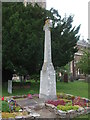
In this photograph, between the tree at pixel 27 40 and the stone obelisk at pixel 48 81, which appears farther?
the tree at pixel 27 40

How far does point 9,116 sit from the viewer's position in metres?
6.67

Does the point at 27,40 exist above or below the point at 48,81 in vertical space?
above

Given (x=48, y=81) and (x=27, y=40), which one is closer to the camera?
(x=48, y=81)

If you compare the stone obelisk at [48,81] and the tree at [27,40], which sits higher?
the tree at [27,40]

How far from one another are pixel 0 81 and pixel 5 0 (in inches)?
336

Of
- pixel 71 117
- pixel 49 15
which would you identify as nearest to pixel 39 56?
pixel 49 15

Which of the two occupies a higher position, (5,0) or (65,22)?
(5,0)

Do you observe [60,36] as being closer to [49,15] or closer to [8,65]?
[49,15]

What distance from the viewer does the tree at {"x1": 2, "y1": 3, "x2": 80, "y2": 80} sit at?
14039mm

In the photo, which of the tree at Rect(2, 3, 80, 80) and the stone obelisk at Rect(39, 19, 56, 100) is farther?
the tree at Rect(2, 3, 80, 80)

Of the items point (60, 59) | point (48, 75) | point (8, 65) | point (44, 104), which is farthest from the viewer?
point (60, 59)

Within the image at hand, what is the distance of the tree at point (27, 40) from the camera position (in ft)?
46.1

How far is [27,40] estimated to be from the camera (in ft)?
46.4

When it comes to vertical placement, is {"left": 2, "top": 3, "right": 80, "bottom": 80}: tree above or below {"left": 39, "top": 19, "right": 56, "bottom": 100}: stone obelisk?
above
